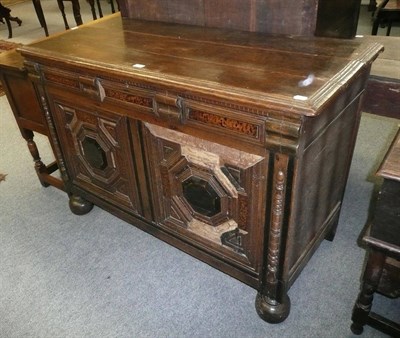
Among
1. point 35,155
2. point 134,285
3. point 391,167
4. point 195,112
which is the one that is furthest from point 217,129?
point 35,155

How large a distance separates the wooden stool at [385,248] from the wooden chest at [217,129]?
0.23 metres

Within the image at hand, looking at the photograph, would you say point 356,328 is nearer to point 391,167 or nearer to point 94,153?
point 391,167

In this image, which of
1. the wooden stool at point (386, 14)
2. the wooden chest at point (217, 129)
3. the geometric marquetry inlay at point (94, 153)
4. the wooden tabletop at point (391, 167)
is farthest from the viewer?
the wooden stool at point (386, 14)

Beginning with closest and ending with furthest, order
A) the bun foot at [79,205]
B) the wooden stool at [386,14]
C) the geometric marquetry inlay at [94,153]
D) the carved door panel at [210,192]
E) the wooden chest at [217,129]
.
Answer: the wooden chest at [217,129] < the carved door panel at [210,192] < the geometric marquetry inlay at [94,153] < the bun foot at [79,205] < the wooden stool at [386,14]

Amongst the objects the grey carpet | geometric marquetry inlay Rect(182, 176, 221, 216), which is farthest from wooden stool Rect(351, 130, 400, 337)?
geometric marquetry inlay Rect(182, 176, 221, 216)

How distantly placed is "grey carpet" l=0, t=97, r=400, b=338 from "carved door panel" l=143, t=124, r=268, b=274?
240 millimetres

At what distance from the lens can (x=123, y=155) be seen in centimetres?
156

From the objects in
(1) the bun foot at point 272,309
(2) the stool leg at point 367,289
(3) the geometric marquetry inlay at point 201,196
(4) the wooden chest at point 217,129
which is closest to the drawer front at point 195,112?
(4) the wooden chest at point 217,129

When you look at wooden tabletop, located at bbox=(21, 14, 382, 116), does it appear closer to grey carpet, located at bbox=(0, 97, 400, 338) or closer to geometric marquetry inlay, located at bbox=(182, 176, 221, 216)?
geometric marquetry inlay, located at bbox=(182, 176, 221, 216)

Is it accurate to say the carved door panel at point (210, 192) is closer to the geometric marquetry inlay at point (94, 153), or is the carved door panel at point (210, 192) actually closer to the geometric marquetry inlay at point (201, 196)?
the geometric marquetry inlay at point (201, 196)

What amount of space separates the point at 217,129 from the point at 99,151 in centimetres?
69

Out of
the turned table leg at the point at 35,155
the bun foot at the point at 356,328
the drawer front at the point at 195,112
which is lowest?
the bun foot at the point at 356,328

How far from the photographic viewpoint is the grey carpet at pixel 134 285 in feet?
4.84

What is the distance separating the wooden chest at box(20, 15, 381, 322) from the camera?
43.2 inches
